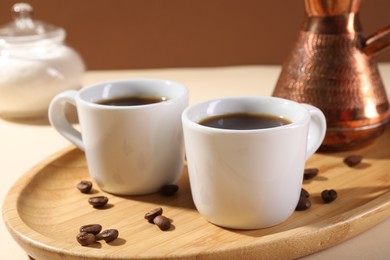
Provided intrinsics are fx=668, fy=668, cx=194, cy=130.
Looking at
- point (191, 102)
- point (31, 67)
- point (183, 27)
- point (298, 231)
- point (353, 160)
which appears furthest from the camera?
point (183, 27)

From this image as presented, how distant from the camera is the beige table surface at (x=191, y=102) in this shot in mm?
713

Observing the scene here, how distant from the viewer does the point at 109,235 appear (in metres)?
0.69

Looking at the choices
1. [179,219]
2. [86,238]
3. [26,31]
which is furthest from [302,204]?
[26,31]

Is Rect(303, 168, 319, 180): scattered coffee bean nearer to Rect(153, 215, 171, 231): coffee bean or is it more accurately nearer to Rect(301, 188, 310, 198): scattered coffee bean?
Rect(301, 188, 310, 198): scattered coffee bean

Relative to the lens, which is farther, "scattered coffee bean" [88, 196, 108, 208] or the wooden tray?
"scattered coffee bean" [88, 196, 108, 208]

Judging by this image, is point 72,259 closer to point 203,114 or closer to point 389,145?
point 203,114

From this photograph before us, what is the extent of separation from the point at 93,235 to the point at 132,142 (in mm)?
138

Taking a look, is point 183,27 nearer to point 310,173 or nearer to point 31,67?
point 31,67

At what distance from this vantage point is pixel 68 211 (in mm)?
782

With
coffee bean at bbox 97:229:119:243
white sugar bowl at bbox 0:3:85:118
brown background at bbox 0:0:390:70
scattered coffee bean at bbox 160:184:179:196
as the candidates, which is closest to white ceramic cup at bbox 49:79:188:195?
scattered coffee bean at bbox 160:184:179:196

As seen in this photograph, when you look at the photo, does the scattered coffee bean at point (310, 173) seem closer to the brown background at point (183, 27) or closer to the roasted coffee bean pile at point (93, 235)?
the roasted coffee bean pile at point (93, 235)

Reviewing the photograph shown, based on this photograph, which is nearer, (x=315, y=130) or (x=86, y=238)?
(x=86, y=238)

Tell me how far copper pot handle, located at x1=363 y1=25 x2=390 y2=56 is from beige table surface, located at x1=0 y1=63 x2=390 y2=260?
27 cm

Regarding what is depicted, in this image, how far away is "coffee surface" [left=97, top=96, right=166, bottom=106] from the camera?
0.86 metres
